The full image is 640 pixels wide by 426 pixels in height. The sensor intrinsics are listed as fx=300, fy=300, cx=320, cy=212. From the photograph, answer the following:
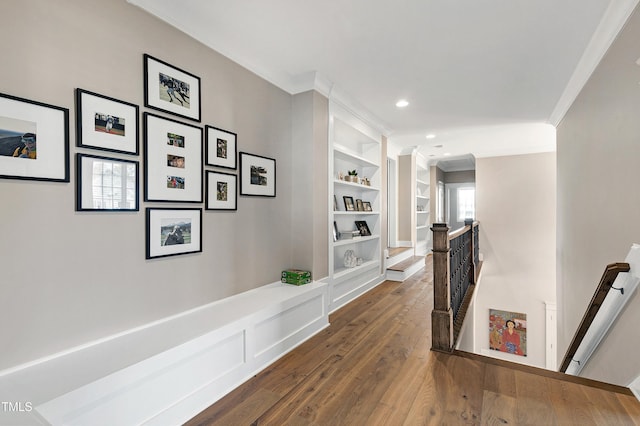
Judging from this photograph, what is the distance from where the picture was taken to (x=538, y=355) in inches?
249

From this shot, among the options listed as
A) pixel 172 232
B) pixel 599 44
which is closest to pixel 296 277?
pixel 172 232

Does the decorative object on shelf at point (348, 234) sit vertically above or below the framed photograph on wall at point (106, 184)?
below

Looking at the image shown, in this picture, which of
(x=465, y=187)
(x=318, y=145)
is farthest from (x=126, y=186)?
(x=465, y=187)

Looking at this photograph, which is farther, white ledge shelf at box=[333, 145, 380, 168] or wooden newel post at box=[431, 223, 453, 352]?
white ledge shelf at box=[333, 145, 380, 168]

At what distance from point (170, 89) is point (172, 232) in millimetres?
979

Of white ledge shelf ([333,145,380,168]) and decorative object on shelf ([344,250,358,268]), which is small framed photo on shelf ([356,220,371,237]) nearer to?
decorative object on shelf ([344,250,358,268])

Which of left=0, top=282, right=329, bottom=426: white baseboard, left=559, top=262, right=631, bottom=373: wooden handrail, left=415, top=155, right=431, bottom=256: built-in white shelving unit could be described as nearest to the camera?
left=0, top=282, right=329, bottom=426: white baseboard

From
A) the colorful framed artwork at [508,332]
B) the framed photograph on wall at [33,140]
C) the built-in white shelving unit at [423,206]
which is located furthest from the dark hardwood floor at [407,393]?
the built-in white shelving unit at [423,206]

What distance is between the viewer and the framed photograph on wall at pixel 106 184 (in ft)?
5.28

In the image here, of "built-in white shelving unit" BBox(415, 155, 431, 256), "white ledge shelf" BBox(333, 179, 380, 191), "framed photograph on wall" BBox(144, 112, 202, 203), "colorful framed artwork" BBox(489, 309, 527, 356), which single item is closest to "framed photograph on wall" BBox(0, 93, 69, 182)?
"framed photograph on wall" BBox(144, 112, 202, 203)

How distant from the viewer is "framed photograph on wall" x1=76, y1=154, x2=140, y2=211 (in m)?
1.61

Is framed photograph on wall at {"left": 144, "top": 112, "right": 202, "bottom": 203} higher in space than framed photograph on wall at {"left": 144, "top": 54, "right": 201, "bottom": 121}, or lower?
lower

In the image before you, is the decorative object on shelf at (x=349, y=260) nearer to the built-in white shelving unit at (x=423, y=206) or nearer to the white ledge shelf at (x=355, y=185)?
the white ledge shelf at (x=355, y=185)

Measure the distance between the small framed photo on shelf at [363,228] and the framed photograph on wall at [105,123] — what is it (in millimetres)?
3288
